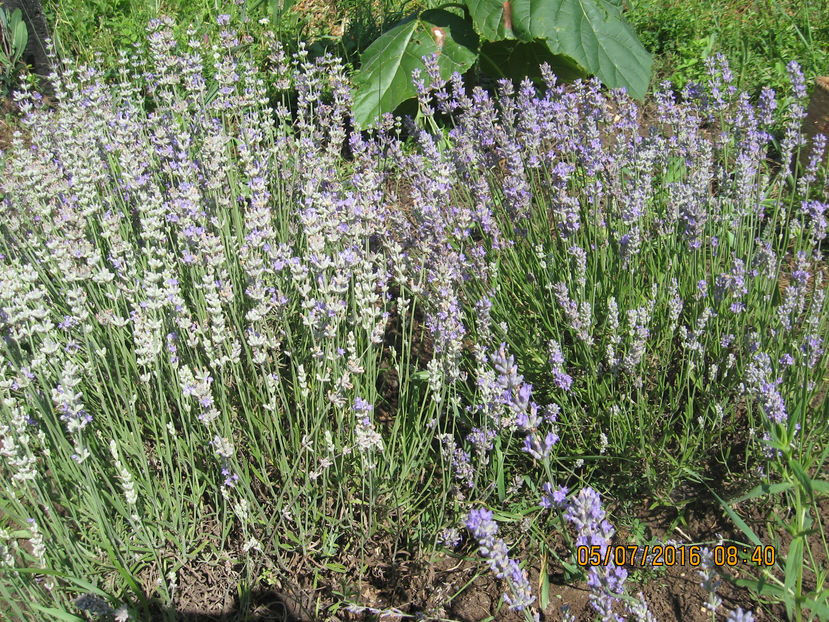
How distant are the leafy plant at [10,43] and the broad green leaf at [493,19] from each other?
9.73 feet

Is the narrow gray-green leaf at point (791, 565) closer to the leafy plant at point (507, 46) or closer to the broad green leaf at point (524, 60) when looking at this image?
the leafy plant at point (507, 46)

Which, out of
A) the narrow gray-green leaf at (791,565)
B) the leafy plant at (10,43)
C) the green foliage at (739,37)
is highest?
the leafy plant at (10,43)

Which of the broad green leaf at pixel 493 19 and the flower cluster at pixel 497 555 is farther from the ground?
the broad green leaf at pixel 493 19

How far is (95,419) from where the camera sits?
2.29 meters

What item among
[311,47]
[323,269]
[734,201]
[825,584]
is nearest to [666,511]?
[825,584]

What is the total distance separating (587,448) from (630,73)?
7.14 feet

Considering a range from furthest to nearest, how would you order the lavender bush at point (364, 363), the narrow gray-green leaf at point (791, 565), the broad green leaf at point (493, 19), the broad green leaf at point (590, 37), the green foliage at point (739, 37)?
the green foliage at point (739, 37)
the broad green leaf at point (493, 19)
the broad green leaf at point (590, 37)
the lavender bush at point (364, 363)
the narrow gray-green leaf at point (791, 565)

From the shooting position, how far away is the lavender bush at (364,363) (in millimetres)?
1935

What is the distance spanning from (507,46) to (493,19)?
501mm

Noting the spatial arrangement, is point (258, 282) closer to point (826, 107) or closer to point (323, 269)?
point (323, 269)

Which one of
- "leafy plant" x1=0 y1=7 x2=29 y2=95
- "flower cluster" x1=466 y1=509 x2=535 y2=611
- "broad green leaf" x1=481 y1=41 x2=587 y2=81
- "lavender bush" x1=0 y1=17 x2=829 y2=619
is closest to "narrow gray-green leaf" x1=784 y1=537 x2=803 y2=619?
"lavender bush" x1=0 y1=17 x2=829 y2=619

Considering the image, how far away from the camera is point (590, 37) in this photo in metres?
3.67

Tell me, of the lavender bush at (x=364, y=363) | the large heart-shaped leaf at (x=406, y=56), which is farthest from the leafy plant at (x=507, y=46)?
the lavender bush at (x=364, y=363)

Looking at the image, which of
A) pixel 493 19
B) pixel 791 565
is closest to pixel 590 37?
pixel 493 19
